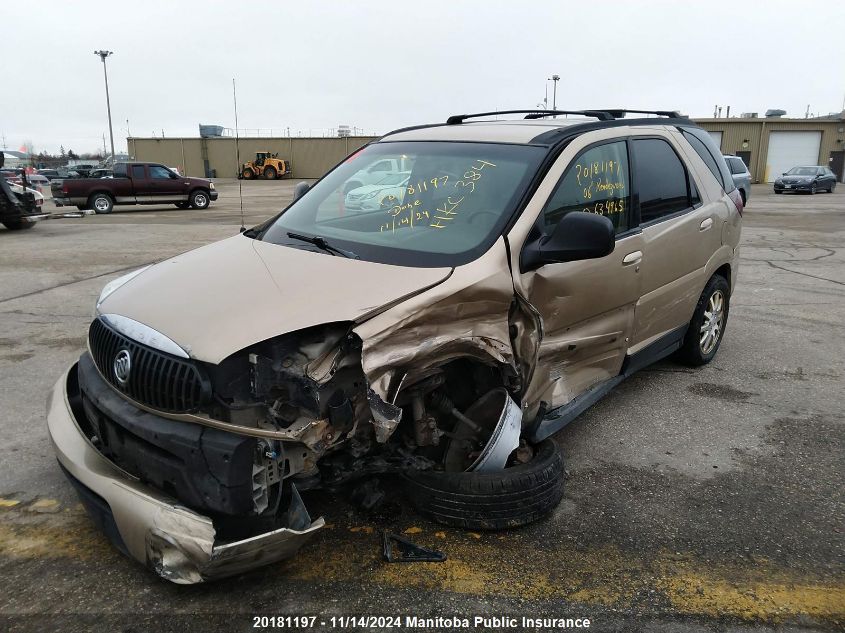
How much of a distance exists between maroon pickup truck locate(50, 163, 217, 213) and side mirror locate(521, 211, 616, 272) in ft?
67.8

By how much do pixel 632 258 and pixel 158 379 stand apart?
A: 8.77 feet

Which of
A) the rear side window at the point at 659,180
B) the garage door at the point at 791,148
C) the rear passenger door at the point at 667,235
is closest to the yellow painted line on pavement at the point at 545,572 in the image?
the rear passenger door at the point at 667,235

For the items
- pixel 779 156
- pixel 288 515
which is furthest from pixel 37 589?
pixel 779 156

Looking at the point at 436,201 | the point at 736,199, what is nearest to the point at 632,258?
the point at 436,201

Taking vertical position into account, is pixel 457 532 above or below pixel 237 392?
below

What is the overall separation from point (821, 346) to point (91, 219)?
61.5 feet

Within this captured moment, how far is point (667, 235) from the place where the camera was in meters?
4.25

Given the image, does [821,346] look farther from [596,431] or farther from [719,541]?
[719,541]

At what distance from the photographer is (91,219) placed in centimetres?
1895

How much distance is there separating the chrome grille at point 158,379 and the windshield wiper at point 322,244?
3.20ft

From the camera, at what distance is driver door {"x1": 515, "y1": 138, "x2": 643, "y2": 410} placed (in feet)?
10.8

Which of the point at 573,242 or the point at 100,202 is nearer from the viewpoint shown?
the point at 573,242

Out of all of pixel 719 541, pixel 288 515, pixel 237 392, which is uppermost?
pixel 237 392

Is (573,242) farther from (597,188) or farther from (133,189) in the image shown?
(133,189)
